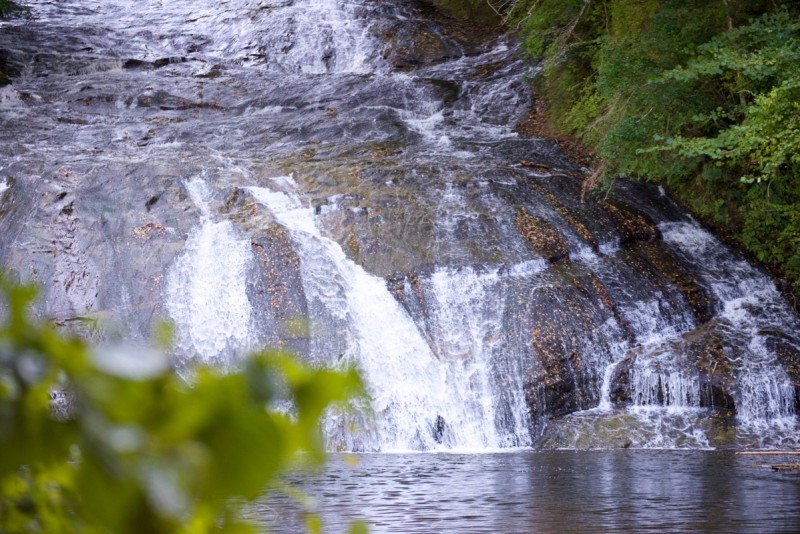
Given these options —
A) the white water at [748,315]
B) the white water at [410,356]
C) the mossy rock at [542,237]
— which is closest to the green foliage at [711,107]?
the white water at [748,315]

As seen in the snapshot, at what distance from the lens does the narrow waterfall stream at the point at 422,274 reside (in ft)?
36.9

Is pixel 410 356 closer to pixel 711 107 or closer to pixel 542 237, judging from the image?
pixel 542 237

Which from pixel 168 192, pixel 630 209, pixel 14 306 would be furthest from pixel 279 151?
pixel 14 306

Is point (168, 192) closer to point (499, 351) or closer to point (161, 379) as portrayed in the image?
point (499, 351)

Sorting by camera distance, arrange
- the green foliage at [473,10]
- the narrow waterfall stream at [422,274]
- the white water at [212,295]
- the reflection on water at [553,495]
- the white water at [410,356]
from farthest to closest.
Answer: the green foliage at [473,10], the white water at [212,295], the narrow waterfall stream at [422,274], the white water at [410,356], the reflection on water at [553,495]

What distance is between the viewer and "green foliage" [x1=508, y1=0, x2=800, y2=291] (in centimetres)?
1125

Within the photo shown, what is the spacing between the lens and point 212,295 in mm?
12430

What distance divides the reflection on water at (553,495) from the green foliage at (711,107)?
4.90m

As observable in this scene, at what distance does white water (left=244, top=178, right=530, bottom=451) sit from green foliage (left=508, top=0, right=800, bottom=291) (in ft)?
13.1

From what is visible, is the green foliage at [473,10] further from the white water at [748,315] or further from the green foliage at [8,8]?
the green foliage at [8,8]

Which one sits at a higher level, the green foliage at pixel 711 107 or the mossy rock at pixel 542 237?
the green foliage at pixel 711 107

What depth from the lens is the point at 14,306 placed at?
0.75 meters

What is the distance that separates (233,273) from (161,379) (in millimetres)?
12103

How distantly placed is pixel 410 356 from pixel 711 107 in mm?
6812
